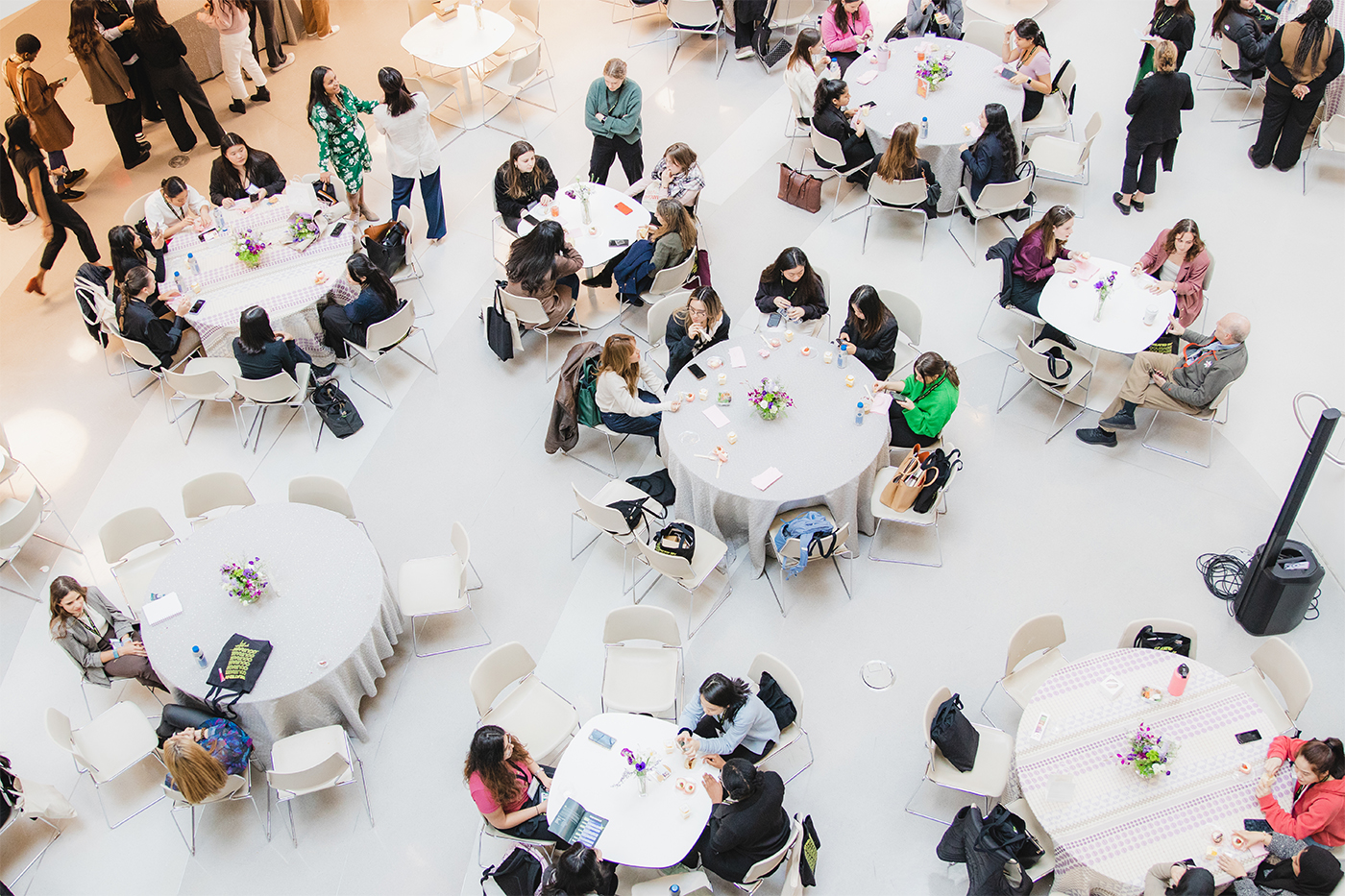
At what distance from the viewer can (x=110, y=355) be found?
888 cm

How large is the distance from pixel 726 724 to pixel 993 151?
5.71 meters

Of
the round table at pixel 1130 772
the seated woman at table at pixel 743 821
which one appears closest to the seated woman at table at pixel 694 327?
the seated woman at table at pixel 743 821

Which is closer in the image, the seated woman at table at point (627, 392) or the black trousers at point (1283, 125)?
the seated woman at table at point (627, 392)

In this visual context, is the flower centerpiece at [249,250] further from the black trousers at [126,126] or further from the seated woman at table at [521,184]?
the black trousers at [126,126]

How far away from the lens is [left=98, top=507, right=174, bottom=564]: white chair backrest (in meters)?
6.71

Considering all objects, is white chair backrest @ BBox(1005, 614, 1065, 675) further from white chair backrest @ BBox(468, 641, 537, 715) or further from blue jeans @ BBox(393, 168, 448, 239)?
blue jeans @ BBox(393, 168, 448, 239)

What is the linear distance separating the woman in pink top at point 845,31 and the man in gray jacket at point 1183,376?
15.2 feet

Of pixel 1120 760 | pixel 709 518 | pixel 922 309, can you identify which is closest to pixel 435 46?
pixel 922 309

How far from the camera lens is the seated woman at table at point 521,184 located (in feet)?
28.9

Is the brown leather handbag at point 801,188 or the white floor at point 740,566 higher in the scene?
the brown leather handbag at point 801,188

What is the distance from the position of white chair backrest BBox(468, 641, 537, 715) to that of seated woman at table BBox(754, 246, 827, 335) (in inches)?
134

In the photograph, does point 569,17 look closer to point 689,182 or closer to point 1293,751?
point 689,182

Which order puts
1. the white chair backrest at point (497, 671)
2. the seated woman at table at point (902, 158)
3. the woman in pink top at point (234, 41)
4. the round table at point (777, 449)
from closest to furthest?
1. the white chair backrest at point (497, 671)
2. the round table at point (777, 449)
3. the seated woman at table at point (902, 158)
4. the woman in pink top at point (234, 41)

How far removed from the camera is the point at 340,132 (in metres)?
9.02
